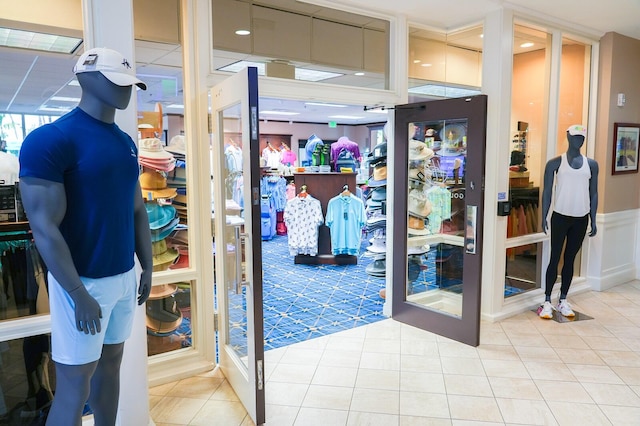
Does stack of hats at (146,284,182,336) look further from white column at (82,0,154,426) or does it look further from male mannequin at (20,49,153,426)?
male mannequin at (20,49,153,426)

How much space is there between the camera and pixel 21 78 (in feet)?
8.44

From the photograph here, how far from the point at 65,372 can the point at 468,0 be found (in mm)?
3531

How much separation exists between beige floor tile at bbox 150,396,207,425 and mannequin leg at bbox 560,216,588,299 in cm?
330

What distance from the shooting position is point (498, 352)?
132 inches

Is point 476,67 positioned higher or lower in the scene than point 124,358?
higher

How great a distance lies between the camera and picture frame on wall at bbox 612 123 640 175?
4.77 m

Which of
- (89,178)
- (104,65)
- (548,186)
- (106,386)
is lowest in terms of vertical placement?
(106,386)

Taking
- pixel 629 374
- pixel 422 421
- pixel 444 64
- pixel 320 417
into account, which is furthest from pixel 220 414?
pixel 444 64

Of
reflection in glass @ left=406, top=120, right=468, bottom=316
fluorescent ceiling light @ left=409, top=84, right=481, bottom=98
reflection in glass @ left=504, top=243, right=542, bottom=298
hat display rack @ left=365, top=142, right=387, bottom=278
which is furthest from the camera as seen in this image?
hat display rack @ left=365, top=142, right=387, bottom=278

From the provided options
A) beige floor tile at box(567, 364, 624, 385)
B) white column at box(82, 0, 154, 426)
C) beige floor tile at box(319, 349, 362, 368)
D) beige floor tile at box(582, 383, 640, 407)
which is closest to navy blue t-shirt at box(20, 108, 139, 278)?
white column at box(82, 0, 154, 426)

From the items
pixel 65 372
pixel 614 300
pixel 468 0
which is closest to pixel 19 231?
pixel 65 372

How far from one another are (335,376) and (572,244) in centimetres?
255

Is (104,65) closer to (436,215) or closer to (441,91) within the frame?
(436,215)

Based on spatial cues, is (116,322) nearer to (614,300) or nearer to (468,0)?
(468,0)
